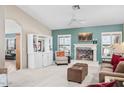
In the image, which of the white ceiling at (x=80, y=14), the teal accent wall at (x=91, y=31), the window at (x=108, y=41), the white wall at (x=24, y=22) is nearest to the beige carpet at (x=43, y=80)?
the white wall at (x=24, y=22)

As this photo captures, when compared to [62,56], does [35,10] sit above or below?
above

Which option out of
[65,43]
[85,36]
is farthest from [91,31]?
[65,43]

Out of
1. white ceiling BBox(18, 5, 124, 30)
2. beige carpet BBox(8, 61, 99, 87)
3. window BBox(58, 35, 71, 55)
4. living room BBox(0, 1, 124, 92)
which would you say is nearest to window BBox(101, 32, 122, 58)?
living room BBox(0, 1, 124, 92)

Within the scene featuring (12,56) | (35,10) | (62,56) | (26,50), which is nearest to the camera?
(35,10)

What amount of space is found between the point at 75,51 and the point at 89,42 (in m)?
1.13

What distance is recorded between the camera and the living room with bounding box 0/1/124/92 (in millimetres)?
6137

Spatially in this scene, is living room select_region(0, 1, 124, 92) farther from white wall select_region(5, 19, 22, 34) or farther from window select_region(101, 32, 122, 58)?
white wall select_region(5, 19, 22, 34)

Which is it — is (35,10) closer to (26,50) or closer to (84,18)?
(26,50)

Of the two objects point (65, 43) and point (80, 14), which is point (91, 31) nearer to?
point (65, 43)

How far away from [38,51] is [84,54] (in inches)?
129

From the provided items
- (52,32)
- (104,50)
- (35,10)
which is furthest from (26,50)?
(104,50)

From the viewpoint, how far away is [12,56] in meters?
11.6

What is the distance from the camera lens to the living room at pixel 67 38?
614cm

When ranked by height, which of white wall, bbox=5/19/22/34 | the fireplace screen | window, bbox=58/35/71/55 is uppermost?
white wall, bbox=5/19/22/34
